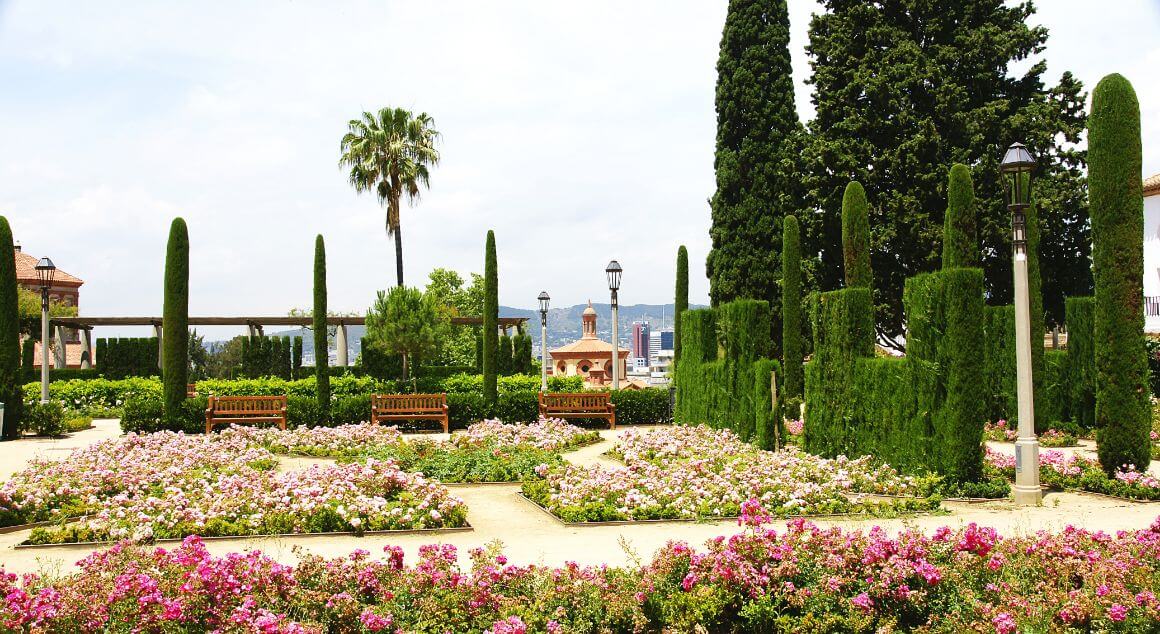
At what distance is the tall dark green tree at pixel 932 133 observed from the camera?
22.6 meters

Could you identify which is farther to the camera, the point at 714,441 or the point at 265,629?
the point at 714,441

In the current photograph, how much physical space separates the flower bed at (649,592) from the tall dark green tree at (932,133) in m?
18.3

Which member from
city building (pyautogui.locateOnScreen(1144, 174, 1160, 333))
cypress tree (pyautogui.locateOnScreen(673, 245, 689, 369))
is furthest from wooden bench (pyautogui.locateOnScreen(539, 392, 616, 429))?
city building (pyautogui.locateOnScreen(1144, 174, 1160, 333))

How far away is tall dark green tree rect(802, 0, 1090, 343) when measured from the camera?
2258 cm

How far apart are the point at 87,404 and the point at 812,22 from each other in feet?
77.4

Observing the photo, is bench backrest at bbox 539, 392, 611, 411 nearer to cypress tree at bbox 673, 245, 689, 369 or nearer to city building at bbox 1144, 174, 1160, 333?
cypress tree at bbox 673, 245, 689, 369

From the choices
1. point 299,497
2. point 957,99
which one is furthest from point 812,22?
point 299,497

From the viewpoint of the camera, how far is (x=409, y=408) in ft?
63.3

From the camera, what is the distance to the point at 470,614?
5188mm

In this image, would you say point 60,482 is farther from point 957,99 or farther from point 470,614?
point 957,99

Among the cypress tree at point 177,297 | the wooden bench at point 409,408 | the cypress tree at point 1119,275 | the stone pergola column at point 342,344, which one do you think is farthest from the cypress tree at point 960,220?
the stone pergola column at point 342,344

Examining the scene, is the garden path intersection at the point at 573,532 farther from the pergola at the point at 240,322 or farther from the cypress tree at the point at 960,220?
the pergola at the point at 240,322

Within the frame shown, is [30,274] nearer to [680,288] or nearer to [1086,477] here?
[680,288]

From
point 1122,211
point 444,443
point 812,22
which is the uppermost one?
point 812,22
